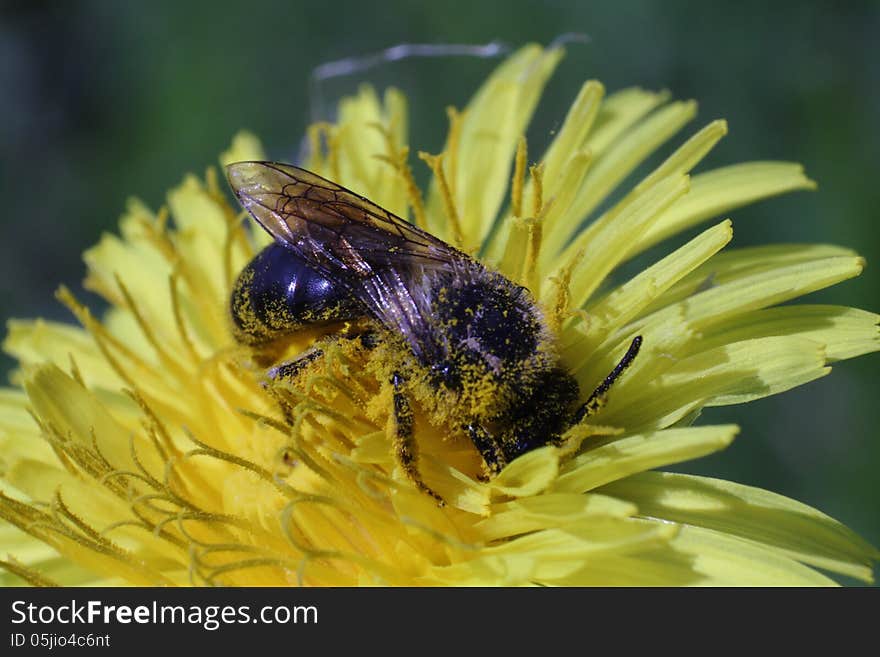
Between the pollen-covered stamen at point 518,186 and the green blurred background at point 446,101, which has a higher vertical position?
the green blurred background at point 446,101

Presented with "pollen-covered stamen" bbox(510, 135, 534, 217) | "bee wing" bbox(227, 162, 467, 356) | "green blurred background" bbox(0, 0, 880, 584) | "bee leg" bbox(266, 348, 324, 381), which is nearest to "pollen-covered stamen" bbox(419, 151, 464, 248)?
"pollen-covered stamen" bbox(510, 135, 534, 217)

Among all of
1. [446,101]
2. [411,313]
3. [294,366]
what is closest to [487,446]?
[411,313]

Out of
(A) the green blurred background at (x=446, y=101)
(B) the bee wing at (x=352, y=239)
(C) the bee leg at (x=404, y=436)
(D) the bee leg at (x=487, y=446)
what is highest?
(A) the green blurred background at (x=446, y=101)

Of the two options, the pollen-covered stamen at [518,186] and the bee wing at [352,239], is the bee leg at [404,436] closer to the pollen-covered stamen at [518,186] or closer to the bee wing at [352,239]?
the bee wing at [352,239]

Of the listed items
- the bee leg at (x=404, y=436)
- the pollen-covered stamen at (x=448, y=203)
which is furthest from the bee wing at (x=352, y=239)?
the pollen-covered stamen at (x=448, y=203)

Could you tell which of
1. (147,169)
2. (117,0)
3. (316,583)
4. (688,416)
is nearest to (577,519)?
(688,416)

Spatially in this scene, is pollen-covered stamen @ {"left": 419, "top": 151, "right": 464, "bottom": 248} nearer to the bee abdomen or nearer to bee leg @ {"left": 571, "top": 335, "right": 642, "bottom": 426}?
the bee abdomen

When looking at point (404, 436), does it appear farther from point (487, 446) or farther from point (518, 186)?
point (518, 186)

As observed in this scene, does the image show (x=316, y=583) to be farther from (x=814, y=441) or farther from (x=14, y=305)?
(x=14, y=305)
